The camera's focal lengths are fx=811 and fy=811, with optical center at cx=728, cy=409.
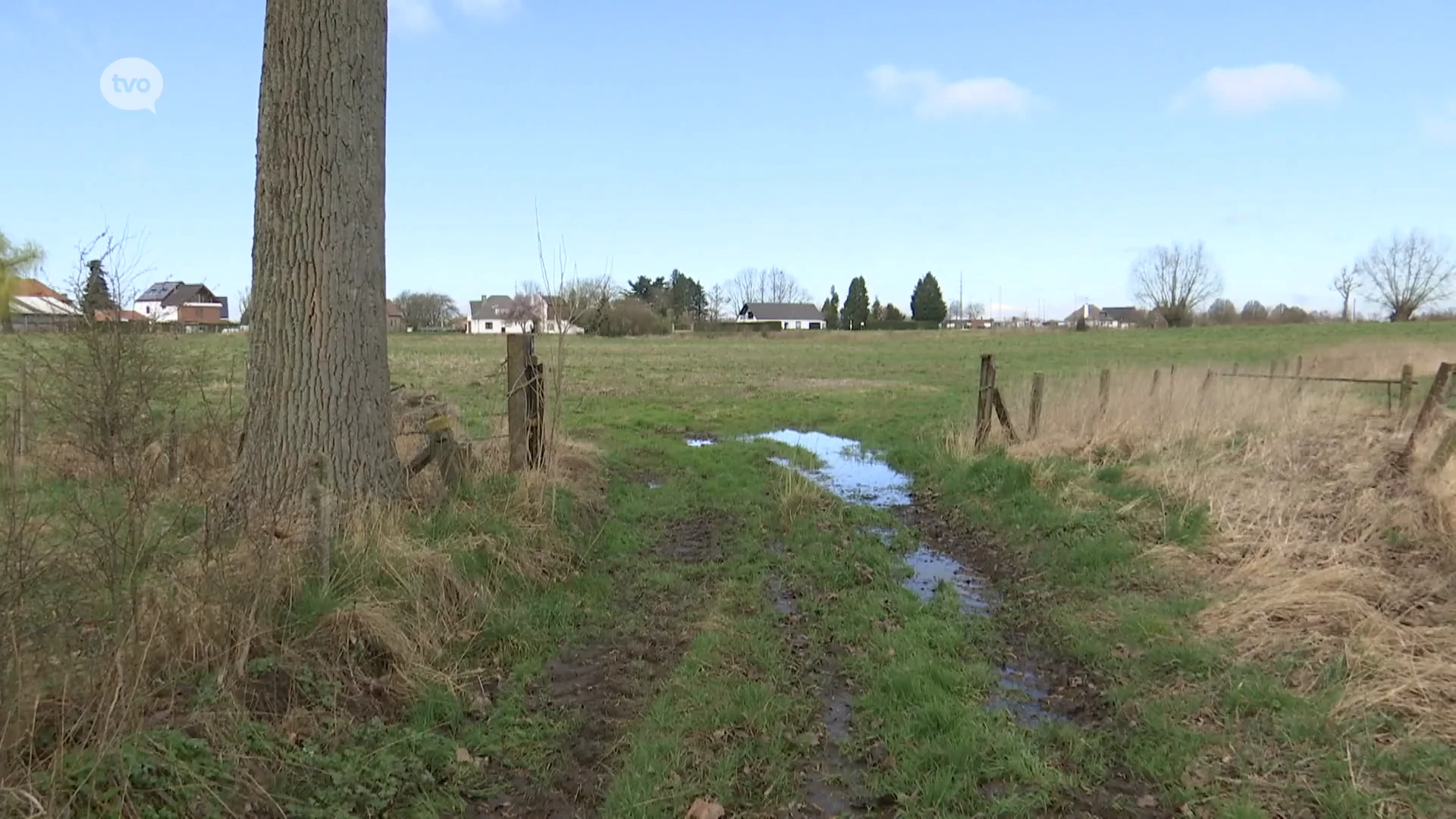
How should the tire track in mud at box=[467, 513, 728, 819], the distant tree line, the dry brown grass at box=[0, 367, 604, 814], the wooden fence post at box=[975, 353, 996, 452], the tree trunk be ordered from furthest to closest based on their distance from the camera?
the distant tree line → the wooden fence post at box=[975, 353, 996, 452] → the tree trunk → the tire track in mud at box=[467, 513, 728, 819] → the dry brown grass at box=[0, 367, 604, 814]

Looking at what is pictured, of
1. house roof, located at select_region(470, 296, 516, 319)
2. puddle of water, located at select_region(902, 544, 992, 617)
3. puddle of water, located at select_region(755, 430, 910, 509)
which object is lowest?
puddle of water, located at select_region(902, 544, 992, 617)

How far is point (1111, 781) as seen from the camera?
398cm

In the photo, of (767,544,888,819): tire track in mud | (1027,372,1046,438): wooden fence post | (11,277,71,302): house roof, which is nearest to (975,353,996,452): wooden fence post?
(1027,372,1046,438): wooden fence post

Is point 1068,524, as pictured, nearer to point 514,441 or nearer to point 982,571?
point 982,571

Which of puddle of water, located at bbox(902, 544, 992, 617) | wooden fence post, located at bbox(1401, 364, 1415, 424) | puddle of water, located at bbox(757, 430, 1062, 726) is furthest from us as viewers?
wooden fence post, located at bbox(1401, 364, 1415, 424)

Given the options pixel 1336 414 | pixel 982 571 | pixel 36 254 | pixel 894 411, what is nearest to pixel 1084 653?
pixel 982 571

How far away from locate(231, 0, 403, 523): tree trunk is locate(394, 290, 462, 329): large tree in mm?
94654

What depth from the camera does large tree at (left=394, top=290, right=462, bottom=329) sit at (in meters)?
96.8

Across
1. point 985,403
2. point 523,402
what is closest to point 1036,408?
point 985,403

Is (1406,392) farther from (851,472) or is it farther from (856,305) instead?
(856,305)

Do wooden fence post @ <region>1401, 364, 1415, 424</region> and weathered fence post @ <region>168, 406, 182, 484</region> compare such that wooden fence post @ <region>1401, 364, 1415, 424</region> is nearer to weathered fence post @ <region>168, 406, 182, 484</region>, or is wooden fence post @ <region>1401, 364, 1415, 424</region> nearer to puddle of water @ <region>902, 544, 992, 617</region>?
puddle of water @ <region>902, 544, 992, 617</region>

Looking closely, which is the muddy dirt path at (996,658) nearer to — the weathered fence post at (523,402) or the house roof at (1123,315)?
the weathered fence post at (523,402)

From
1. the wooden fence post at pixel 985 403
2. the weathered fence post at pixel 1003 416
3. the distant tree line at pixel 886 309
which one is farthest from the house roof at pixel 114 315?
the distant tree line at pixel 886 309

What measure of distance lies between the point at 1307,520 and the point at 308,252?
8.48 meters
